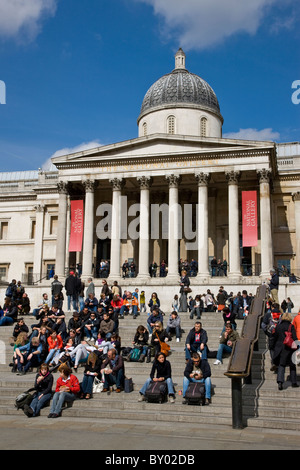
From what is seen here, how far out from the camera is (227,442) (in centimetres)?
850

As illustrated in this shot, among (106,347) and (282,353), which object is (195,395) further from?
(106,347)

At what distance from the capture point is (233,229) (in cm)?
3131

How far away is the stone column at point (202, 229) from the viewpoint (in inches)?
1228

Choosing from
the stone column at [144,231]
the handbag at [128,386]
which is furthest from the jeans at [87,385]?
the stone column at [144,231]

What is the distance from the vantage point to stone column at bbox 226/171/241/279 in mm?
30688

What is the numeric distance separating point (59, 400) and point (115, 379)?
184cm

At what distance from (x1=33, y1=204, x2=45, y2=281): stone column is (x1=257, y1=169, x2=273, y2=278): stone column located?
1836 centimetres

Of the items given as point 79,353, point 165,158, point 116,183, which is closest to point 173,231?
point 165,158

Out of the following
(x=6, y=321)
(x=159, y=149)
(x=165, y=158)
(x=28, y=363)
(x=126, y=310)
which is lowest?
(x=28, y=363)

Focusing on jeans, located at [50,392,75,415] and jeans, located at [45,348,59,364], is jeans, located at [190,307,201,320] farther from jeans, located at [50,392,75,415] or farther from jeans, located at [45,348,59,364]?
jeans, located at [50,392,75,415]

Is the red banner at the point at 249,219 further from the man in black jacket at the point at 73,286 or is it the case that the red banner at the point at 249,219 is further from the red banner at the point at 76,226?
the man in black jacket at the point at 73,286

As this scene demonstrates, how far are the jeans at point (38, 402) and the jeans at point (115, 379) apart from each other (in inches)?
62.3

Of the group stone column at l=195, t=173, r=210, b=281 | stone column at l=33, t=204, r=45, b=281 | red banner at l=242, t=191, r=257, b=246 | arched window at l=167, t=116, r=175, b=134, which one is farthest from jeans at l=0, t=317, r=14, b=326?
→ arched window at l=167, t=116, r=175, b=134
